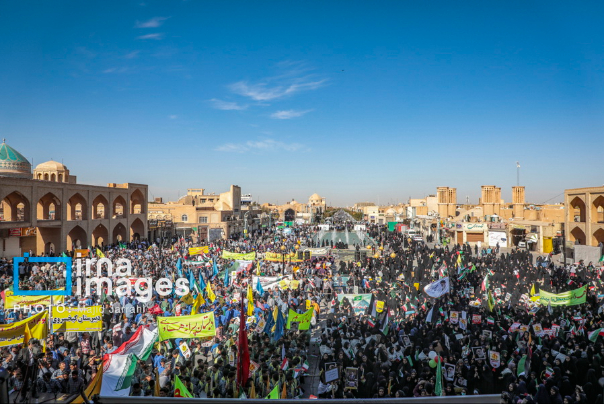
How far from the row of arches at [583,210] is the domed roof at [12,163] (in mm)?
44386

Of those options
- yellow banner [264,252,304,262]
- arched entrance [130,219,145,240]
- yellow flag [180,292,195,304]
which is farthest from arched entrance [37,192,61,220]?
yellow flag [180,292,195,304]

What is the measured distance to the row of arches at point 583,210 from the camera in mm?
29156

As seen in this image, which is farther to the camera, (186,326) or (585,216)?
(585,216)

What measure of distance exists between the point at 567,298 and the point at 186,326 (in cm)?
1081

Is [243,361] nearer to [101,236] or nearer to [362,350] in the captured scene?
[362,350]

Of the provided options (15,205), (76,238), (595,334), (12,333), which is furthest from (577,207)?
(15,205)

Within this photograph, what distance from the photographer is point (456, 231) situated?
38.2m

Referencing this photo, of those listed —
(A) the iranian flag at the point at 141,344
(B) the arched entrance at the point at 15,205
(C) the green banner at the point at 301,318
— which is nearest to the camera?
(A) the iranian flag at the point at 141,344

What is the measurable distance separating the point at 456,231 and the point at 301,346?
3224 cm

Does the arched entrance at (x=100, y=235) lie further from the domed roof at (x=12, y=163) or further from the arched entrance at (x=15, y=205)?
the domed roof at (x=12, y=163)

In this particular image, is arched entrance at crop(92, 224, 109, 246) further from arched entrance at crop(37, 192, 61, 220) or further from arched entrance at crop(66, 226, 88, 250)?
arched entrance at crop(37, 192, 61, 220)

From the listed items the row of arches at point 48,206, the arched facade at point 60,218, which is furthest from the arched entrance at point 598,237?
the row of arches at point 48,206

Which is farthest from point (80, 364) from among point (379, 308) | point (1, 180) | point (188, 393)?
point (1, 180)

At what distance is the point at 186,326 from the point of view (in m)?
8.87
